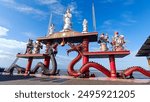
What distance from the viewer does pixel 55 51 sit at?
A: 22.8 meters

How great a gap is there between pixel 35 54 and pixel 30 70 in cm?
313

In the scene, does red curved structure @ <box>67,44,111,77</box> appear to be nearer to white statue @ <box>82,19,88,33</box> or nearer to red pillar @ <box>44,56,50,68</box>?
white statue @ <box>82,19,88,33</box>

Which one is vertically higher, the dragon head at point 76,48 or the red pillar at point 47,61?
the dragon head at point 76,48

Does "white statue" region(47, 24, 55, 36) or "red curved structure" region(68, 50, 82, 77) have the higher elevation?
"white statue" region(47, 24, 55, 36)

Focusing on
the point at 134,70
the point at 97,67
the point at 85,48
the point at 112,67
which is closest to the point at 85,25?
the point at 85,48

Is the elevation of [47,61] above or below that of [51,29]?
below

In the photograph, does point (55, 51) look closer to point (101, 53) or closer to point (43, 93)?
point (101, 53)

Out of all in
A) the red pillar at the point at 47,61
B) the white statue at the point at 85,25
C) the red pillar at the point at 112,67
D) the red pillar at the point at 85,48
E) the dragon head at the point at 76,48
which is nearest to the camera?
the red pillar at the point at 112,67

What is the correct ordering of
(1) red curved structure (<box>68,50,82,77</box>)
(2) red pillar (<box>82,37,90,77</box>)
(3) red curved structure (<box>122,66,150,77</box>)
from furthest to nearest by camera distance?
(2) red pillar (<box>82,37,90,77</box>) < (1) red curved structure (<box>68,50,82,77</box>) < (3) red curved structure (<box>122,66,150,77</box>)

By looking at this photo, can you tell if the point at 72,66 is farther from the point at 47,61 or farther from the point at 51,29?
the point at 51,29

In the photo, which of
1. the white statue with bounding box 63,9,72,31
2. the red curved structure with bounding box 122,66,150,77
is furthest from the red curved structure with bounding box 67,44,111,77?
the white statue with bounding box 63,9,72,31

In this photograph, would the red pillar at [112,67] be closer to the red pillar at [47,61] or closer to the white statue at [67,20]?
the white statue at [67,20]

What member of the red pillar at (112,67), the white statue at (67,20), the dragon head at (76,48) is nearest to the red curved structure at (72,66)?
the dragon head at (76,48)

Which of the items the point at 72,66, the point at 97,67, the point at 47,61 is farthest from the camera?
the point at 47,61
